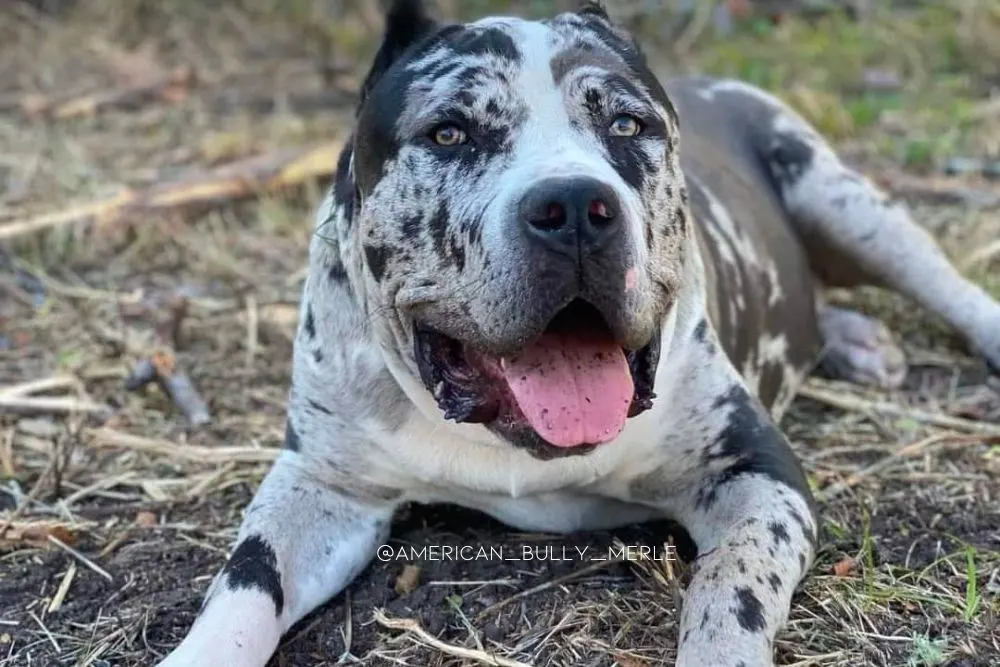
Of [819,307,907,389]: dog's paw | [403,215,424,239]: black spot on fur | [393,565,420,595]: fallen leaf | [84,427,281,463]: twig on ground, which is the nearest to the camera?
[403,215,424,239]: black spot on fur

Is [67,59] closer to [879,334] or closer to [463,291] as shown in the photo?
[879,334]

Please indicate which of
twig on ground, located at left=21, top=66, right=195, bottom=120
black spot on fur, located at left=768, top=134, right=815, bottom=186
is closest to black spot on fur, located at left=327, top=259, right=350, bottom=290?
black spot on fur, located at left=768, top=134, right=815, bottom=186

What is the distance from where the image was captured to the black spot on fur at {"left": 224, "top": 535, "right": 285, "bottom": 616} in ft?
10.2

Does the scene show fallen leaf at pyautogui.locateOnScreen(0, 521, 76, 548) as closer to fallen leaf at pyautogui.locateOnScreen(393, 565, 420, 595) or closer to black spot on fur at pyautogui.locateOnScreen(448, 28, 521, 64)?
fallen leaf at pyautogui.locateOnScreen(393, 565, 420, 595)

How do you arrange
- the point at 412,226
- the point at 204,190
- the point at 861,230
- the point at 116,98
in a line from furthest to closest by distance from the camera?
the point at 116,98 < the point at 204,190 < the point at 861,230 < the point at 412,226

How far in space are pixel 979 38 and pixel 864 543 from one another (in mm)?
6866

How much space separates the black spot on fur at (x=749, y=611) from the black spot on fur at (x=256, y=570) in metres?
1.09

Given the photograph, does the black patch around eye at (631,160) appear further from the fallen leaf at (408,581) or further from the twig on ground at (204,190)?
the twig on ground at (204,190)

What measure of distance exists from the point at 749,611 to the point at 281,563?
1.15 metres

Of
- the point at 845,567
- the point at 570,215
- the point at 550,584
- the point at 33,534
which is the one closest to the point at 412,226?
the point at 570,215

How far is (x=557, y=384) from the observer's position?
2.85 m

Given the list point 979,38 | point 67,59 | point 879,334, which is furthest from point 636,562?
point 67,59

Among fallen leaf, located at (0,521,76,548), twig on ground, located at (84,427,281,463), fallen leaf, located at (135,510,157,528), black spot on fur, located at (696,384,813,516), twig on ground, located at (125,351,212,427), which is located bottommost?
twig on ground, located at (125,351,212,427)

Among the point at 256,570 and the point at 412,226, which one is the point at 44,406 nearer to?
the point at 256,570
